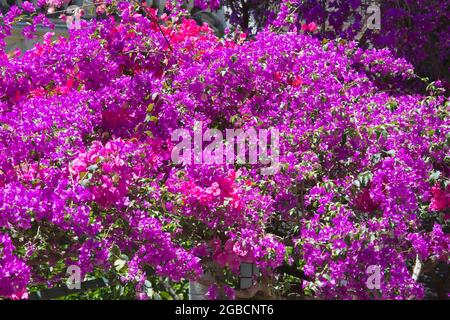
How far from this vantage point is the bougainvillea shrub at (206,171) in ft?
9.50

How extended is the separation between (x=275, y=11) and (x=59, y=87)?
3.21 m

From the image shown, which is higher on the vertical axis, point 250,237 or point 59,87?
point 59,87

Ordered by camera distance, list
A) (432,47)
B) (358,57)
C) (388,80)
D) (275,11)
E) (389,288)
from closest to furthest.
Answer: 1. (389,288)
2. (358,57)
3. (388,80)
4. (432,47)
5. (275,11)

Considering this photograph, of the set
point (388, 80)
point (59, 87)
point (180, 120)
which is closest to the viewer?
point (180, 120)

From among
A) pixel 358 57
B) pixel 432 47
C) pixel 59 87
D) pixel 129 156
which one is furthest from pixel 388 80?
pixel 129 156

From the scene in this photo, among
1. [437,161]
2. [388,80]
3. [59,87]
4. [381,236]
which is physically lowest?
[381,236]

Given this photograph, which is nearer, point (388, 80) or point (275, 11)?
point (388, 80)

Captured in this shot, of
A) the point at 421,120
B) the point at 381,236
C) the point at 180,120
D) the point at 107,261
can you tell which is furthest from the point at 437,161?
the point at 107,261

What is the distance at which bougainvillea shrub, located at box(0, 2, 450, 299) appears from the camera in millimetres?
2895

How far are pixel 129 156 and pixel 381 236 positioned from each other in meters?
1.11

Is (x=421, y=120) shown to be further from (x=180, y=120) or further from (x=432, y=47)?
(x=432, y=47)

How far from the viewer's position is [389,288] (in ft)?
9.45

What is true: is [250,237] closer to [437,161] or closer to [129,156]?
[129,156]

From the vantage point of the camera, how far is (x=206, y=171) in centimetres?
306
